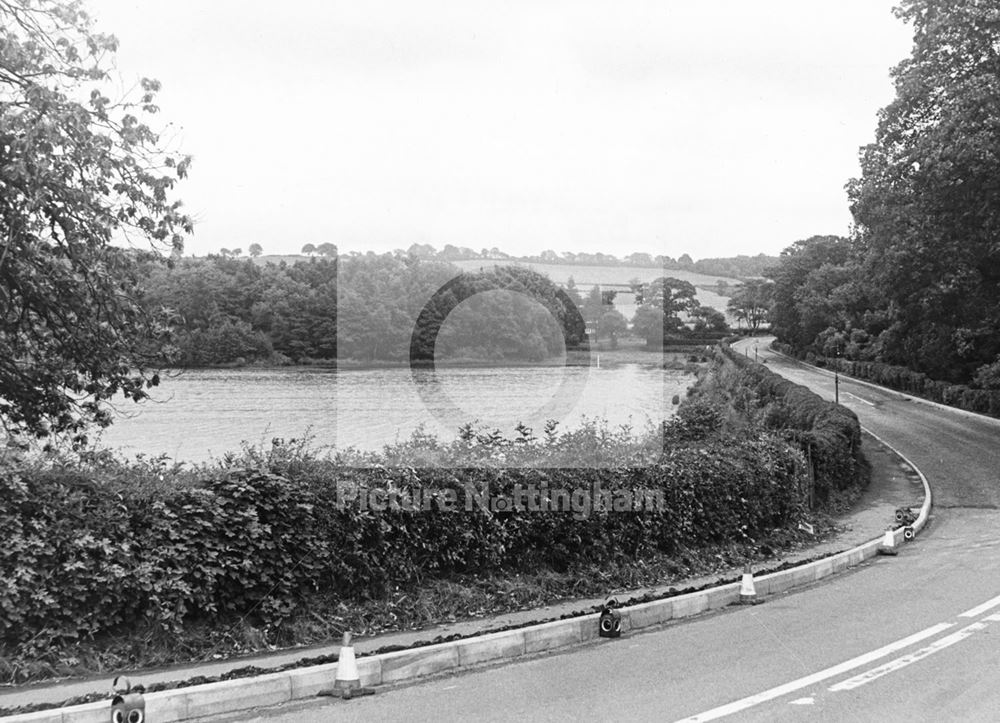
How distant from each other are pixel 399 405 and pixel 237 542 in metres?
14.6

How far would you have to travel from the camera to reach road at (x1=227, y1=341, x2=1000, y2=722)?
7266mm

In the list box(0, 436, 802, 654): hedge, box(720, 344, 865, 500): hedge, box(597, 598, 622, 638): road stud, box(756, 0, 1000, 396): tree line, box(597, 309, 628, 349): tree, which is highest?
box(756, 0, 1000, 396): tree line

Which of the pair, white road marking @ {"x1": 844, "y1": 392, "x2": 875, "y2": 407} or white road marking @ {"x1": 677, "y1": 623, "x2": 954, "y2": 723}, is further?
white road marking @ {"x1": 844, "y1": 392, "x2": 875, "y2": 407}

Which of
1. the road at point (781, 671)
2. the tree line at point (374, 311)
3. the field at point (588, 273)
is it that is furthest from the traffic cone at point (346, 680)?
the field at point (588, 273)

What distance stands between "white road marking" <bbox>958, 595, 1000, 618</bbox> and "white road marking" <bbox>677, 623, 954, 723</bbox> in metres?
0.88

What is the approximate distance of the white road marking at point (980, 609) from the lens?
36.7 feet

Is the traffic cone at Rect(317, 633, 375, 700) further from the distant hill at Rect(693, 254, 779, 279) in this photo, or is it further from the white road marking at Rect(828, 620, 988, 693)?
the distant hill at Rect(693, 254, 779, 279)

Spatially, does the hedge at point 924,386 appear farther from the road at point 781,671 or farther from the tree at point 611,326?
the road at point 781,671

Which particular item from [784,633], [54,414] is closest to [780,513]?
[784,633]

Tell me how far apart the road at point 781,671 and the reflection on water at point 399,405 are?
8.32m

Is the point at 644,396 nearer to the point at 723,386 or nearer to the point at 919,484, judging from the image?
the point at 919,484

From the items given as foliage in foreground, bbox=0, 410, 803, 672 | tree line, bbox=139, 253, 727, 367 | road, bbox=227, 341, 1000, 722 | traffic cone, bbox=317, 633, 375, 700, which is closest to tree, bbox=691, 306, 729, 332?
tree line, bbox=139, 253, 727, 367

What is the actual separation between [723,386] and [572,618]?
34906 mm

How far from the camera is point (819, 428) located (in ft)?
89.4
